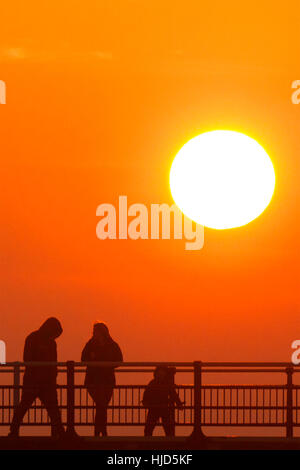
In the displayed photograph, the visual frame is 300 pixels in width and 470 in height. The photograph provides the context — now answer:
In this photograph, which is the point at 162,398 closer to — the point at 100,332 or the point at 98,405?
the point at 98,405

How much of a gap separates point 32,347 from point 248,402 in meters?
3.79

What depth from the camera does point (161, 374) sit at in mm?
18406

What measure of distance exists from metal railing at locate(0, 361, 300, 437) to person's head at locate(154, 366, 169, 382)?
0.25 metres

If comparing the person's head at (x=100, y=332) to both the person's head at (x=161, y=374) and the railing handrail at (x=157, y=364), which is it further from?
the person's head at (x=161, y=374)

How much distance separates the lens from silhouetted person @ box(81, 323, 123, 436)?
18.0m

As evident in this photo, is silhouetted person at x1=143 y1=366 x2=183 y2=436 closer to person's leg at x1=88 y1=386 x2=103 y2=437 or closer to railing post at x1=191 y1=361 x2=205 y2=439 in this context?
railing post at x1=191 y1=361 x2=205 y2=439

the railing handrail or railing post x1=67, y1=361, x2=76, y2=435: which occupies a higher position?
the railing handrail

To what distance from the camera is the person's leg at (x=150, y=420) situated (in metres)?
18.0

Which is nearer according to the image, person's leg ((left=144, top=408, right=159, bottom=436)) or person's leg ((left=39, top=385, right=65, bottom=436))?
person's leg ((left=39, top=385, right=65, bottom=436))

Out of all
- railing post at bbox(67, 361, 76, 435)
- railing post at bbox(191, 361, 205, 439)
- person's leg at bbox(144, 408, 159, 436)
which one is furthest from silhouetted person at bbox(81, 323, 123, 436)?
railing post at bbox(191, 361, 205, 439)

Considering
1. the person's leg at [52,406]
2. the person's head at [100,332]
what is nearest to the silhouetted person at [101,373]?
the person's head at [100,332]
